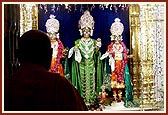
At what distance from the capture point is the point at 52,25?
15.9 ft

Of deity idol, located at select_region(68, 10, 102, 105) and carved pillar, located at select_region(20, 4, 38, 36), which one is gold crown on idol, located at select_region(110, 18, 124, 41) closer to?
deity idol, located at select_region(68, 10, 102, 105)

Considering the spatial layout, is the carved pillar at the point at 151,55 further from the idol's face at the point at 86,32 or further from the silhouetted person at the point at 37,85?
the silhouetted person at the point at 37,85

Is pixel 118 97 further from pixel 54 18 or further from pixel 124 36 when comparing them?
pixel 54 18

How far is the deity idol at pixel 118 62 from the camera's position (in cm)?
488

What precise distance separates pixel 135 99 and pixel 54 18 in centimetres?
143

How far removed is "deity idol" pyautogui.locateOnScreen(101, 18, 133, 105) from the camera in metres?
4.88

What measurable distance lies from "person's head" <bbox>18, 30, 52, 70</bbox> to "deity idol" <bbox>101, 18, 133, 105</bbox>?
8.34ft

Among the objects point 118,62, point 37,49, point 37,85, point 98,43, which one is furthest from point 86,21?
point 37,85

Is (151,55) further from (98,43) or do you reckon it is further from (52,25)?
(52,25)

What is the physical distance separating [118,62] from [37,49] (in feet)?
8.68

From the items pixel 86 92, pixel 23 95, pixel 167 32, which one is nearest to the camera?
pixel 23 95

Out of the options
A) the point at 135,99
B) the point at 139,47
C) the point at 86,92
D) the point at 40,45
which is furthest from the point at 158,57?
the point at 40,45

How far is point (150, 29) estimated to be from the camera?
16.1ft

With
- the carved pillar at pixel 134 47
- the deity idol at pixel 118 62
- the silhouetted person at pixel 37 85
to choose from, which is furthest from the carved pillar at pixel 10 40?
the silhouetted person at pixel 37 85
